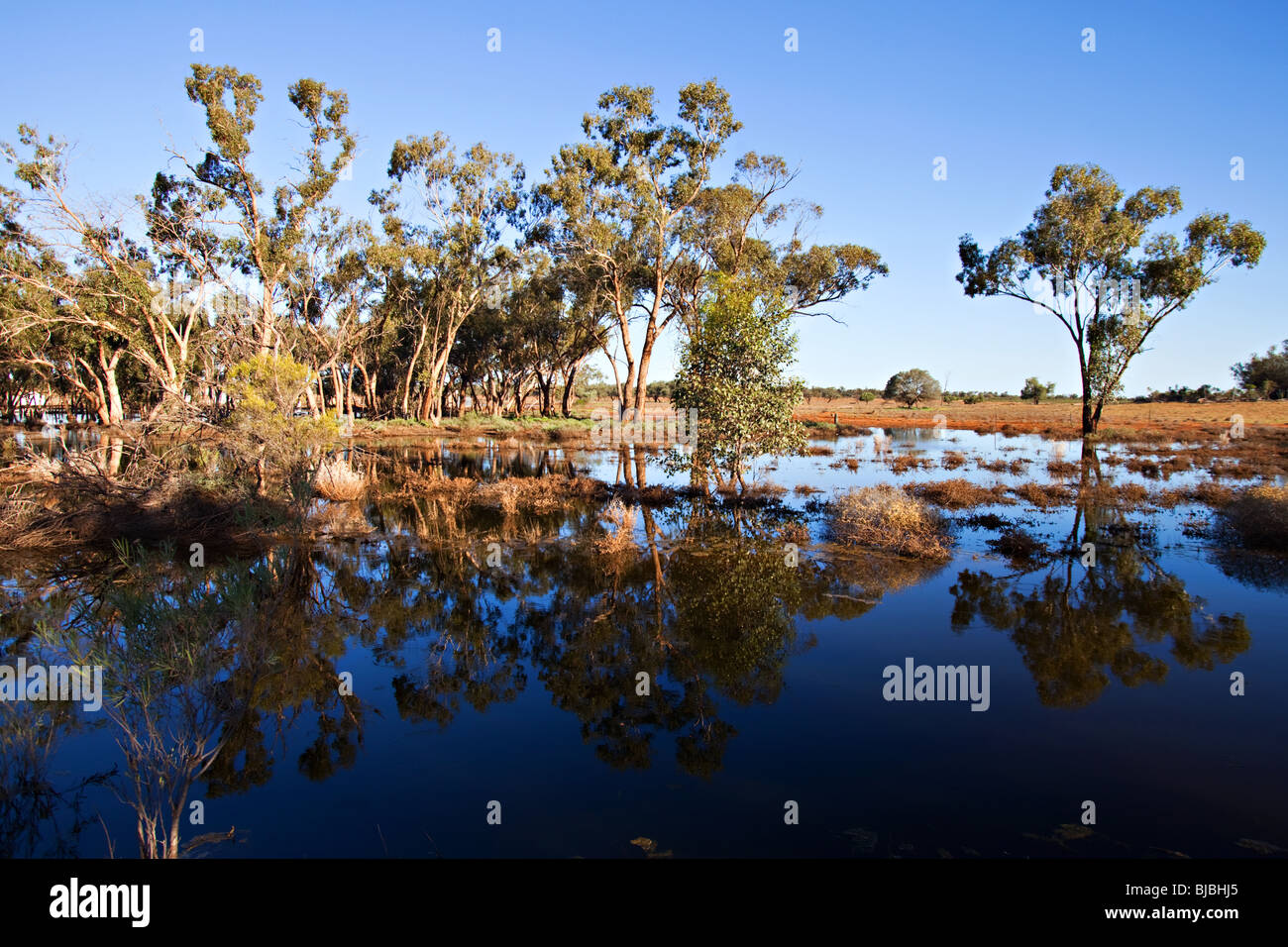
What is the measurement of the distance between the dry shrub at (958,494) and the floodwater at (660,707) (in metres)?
4.53

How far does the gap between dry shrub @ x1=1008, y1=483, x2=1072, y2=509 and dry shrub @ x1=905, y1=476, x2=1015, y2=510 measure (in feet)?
1.43

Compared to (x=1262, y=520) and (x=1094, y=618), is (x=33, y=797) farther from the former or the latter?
(x=1262, y=520)

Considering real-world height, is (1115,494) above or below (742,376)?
below

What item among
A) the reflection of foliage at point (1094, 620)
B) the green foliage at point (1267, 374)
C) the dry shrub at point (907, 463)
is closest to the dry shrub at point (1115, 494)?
the reflection of foliage at point (1094, 620)

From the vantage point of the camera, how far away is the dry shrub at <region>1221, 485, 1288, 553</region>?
13.0 metres

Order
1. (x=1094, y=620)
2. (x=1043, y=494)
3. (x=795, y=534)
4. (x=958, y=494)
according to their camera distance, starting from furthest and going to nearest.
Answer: (x=1043, y=494)
(x=958, y=494)
(x=795, y=534)
(x=1094, y=620)

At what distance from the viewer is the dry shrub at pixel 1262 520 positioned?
42.6 feet

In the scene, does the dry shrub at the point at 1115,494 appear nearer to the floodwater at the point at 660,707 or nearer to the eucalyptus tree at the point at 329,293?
the floodwater at the point at 660,707

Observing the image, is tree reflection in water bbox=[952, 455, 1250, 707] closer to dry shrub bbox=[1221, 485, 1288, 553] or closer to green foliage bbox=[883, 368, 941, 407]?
dry shrub bbox=[1221, 485, 1288, 553]

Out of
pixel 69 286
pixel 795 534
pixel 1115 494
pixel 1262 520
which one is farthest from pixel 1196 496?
pixel 69 286

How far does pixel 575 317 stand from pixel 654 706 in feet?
147

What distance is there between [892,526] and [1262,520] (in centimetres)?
709

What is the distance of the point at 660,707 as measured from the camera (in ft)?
22.7
